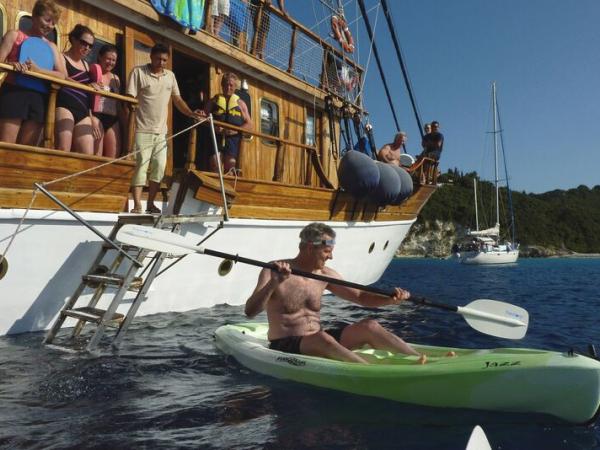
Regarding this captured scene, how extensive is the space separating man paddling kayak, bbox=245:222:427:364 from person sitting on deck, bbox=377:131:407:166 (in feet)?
22.4

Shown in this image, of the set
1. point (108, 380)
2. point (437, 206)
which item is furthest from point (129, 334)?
point (437, 206)

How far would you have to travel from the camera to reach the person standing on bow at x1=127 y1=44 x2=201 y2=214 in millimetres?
6148

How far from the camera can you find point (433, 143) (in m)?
12.6

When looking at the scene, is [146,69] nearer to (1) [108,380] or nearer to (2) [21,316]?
(2) [21,316]

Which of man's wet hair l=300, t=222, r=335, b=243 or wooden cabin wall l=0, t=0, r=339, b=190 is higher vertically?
wooden cabin wall l=0, t=0, r=339, b=190

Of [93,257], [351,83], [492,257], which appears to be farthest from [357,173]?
[492,257]

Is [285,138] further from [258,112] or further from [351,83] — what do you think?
[351,83]

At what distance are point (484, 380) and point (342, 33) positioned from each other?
36.8ft

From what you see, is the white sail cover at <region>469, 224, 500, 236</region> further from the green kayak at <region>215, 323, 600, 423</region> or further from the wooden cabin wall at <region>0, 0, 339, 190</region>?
the green kayak at <region>215, 323, 600, 423</region>

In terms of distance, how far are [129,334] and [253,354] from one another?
1.96 meters

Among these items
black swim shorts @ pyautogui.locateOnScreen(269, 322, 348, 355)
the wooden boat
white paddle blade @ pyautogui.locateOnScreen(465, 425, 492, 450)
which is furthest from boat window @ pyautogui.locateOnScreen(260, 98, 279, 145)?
white paddle blade @ pyautogui.locateOnScreen(465, 425, 492, 450)

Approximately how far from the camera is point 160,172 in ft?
20.9

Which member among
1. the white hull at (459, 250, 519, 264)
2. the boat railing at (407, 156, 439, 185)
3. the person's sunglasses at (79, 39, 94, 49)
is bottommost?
the white hull at (459, 250, 519, 264)

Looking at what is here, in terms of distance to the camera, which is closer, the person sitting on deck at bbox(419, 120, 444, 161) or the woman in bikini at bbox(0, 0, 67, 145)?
the woman in bikini at bbox(0, 0, 67, 145)
